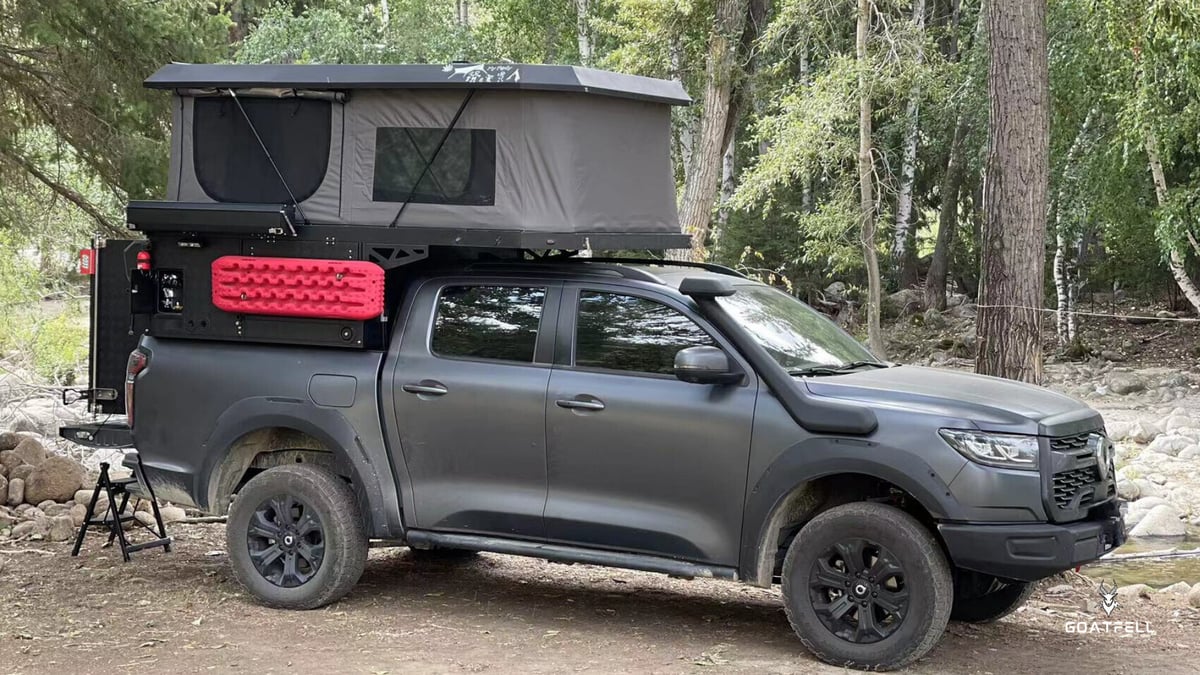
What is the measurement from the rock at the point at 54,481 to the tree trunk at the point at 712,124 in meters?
9.70

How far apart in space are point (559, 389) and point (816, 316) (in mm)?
1677

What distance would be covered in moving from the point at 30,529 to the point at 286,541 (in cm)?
315

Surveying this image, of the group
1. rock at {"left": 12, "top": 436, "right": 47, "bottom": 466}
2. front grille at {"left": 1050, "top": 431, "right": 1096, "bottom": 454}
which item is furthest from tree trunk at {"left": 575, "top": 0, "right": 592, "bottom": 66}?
front grille at {"left": 1050, "top": 431, "right": 1096, "bottom": 454}

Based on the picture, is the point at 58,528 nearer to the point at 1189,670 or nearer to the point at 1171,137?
the point at 1189,670

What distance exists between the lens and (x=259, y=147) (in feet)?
25.3

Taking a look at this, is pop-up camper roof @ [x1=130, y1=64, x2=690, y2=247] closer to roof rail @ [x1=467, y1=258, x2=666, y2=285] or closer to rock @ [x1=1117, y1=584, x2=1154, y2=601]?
roof rail @ [x1=467, y1=258, x2=666, y2=285]

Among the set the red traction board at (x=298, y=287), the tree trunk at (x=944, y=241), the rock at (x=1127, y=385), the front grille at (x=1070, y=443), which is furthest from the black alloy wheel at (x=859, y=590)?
the tree trunk at (x=944, y=241)

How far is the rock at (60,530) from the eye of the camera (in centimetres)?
950

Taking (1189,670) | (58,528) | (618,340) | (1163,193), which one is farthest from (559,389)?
(1163,193)

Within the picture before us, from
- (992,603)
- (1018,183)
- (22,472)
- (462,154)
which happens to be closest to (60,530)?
(22,472)

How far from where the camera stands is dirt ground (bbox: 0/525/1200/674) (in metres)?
6.48

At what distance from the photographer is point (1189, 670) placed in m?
6.63

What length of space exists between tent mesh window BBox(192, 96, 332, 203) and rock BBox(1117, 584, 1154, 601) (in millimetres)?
5788

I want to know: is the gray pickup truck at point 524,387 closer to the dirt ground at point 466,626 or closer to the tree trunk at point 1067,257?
the dirt ground at point 466,626
